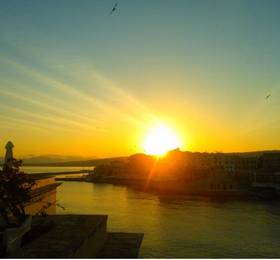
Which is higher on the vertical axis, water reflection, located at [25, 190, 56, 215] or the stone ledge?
water reflection, located at [25, 190, 56, 215]

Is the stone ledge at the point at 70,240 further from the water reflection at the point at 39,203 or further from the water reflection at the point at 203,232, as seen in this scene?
the water reflection at the point at 203,232

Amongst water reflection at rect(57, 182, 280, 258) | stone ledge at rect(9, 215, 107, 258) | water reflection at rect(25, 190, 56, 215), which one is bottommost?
water reflection at rect(57, 182, 280, 258)

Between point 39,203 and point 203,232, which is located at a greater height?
point 39,203

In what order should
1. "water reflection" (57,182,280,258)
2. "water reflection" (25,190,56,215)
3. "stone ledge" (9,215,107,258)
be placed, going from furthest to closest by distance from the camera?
"water reflection" (57,182,280,258)
"water reflection" (25,190,56,215)
"stone ledge" (9,215,107,258)

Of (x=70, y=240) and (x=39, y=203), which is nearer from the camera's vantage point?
(x=70, y=240)

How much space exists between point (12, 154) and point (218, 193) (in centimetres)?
6877

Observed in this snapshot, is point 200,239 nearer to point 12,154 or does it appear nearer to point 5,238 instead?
point 12,154

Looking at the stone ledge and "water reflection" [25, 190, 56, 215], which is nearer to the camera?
the stone ledge

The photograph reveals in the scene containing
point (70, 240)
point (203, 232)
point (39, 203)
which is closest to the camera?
point (70, 240)

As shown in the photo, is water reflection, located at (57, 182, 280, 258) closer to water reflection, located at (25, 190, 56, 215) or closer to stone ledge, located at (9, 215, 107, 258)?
stone ledge, located at (9, 215, 107, 258)

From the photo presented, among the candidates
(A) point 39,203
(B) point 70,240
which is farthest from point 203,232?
(B) point 70,240

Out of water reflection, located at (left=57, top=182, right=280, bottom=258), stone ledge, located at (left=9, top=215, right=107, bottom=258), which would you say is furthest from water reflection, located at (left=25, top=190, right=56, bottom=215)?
water reflection, located at (left=57, top=182, right=280, bottom=258)

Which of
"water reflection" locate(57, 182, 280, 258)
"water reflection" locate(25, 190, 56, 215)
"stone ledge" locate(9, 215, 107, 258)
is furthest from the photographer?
"water reflection" locate(57, 182, 280, 258)

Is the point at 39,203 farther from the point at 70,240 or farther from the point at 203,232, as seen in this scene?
the point at 203,232
